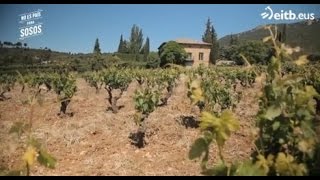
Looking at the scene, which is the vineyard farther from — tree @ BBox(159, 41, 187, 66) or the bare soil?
tree @ BBox(159, 41, 187, 66)

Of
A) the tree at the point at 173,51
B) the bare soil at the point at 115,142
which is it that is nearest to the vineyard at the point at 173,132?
the bare soil at the point at 115,142

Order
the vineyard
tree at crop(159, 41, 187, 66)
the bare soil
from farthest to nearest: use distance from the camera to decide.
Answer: tree at crop(159, 41, 187, 66), the bare soil, the vineyard

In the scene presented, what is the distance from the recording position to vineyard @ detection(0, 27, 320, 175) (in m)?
2.87

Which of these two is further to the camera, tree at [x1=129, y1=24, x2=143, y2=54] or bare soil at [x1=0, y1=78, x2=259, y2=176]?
tree at [x1=129, y1=24, x2=143, y2=54]

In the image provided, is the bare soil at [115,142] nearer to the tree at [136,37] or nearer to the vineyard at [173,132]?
the vineyard at [173,132]

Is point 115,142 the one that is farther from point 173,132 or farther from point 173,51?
point 173,51

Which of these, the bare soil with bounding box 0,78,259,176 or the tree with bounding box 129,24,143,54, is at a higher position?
the tree with bounding box 129,24,143,54

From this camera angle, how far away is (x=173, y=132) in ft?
29.3

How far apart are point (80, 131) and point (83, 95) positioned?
7.77 meters

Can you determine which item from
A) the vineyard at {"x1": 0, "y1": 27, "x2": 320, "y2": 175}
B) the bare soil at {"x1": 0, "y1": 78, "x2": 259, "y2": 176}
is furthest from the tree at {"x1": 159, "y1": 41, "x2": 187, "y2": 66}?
the bare soil at {"x1": 0, "y1": 78, "x2": 259, "y2": 176}

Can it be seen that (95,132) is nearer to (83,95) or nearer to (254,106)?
(254,106)

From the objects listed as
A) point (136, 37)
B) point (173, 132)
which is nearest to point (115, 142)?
point (173, 132)

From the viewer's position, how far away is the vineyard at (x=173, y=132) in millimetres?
2867

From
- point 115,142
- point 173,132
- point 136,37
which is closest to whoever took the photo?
point 115,142
